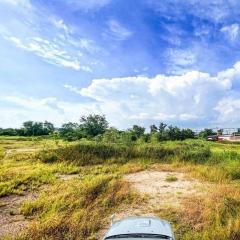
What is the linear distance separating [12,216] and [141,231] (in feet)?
24.0

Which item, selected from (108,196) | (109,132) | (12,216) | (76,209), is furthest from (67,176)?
(109,132)

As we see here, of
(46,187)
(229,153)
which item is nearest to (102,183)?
(46,187)

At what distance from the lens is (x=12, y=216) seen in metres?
10.0

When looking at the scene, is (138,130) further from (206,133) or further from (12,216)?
(12,216)

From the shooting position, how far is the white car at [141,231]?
372 centimetres

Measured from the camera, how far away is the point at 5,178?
14844 mm

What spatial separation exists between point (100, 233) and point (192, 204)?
3.50 metres

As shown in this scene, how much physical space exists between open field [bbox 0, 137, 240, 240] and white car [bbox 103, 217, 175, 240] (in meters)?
3.71

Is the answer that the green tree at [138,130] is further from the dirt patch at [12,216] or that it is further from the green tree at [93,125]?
the dirt patch at [12,216]

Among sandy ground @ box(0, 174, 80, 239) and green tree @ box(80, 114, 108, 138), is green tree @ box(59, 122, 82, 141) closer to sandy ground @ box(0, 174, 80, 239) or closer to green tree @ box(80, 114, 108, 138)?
green tree @ box(80, 114, 108, 138)

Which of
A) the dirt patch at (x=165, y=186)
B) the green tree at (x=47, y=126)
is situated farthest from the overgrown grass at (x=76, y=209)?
the green tree at (x=47, y=126)

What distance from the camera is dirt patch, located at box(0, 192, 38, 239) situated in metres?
8.59

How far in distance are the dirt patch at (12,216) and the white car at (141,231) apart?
4695mm

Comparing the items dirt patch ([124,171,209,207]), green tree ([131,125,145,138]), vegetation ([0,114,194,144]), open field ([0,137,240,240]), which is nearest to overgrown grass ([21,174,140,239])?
open field ([0,137,240,240])
